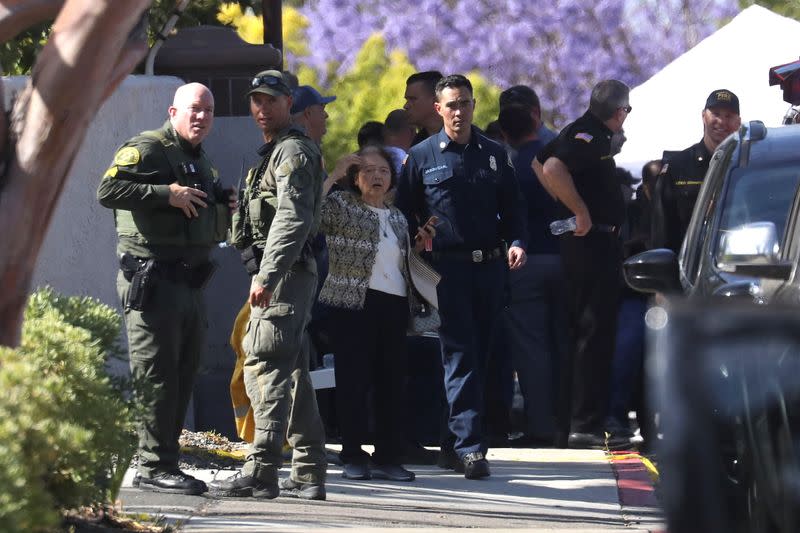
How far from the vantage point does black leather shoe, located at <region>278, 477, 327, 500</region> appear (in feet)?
25.5

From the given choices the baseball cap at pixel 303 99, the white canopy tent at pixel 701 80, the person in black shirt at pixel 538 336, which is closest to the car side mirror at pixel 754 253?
the baseball cap at pixel 303 99

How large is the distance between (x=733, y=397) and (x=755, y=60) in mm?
13221

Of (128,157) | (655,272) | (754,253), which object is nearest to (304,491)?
(128,157)

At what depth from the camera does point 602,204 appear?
9711mm

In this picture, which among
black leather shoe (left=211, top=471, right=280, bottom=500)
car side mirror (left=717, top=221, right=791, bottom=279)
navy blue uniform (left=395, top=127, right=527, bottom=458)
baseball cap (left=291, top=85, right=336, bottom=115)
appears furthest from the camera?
baseball cap (left=291, top=85, right=336, bottom=115)

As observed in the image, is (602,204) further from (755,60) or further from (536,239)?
(755,60)

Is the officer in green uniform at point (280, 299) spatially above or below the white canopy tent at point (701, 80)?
below

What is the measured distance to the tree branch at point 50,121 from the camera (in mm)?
5871

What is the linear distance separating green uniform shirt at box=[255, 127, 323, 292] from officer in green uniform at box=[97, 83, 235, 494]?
45 centimetres

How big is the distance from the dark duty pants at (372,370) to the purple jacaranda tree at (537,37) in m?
30.2

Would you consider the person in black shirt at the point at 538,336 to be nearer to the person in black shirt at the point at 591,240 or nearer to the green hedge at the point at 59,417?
the person in black shirt at the point at 591,240

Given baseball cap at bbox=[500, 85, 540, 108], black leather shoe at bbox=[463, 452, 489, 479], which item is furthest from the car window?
baseball cap at bbox=[500, 85, 540, 108]

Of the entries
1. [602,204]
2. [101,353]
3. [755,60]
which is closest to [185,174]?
[101,353]

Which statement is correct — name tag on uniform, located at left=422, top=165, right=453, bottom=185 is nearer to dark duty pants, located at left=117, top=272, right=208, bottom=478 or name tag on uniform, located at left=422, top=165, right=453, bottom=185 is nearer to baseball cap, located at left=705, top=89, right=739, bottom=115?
dark duty pants, located at left=117, top=272, right=208, bottom=478
